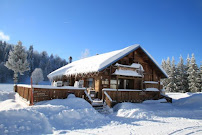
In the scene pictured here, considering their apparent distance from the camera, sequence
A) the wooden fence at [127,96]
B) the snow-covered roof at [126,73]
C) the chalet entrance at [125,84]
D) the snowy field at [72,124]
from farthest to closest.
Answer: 1. the chalet entrance at [125,84]
2. the snow-covered roof at [126,73]
3. the wooden fence at [127,96]
4. the snowy field at [72,124]

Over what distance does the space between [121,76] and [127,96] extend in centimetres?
224

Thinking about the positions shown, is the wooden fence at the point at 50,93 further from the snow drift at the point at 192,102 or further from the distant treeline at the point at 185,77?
the distant treeline at the point at 185,77

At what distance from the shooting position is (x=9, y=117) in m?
7.09

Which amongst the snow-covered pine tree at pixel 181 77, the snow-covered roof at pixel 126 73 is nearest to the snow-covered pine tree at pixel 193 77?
the snow-covered pine tree at pixel 181 77

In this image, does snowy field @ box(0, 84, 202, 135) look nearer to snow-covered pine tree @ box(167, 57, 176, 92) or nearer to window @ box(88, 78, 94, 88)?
window @ box(88, 78, 94, 88)

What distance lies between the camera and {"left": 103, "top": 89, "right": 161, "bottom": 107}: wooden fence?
46.2ft

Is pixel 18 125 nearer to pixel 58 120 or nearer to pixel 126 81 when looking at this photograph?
pixel 58 120

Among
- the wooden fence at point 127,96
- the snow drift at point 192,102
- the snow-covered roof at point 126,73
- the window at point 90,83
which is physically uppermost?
the snow-covered roof at point 126,73

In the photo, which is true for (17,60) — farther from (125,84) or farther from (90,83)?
(125,84)

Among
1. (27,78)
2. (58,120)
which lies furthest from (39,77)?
(58,120)

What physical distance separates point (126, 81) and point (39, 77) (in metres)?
48.9

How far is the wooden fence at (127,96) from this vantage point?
14.1 metres

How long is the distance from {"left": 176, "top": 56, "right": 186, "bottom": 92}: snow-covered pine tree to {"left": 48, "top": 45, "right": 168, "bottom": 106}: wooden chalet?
2379cm

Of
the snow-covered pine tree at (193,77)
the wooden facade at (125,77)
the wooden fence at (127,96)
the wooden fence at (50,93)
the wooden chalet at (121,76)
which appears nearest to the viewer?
the wooden fence at (50,93)
